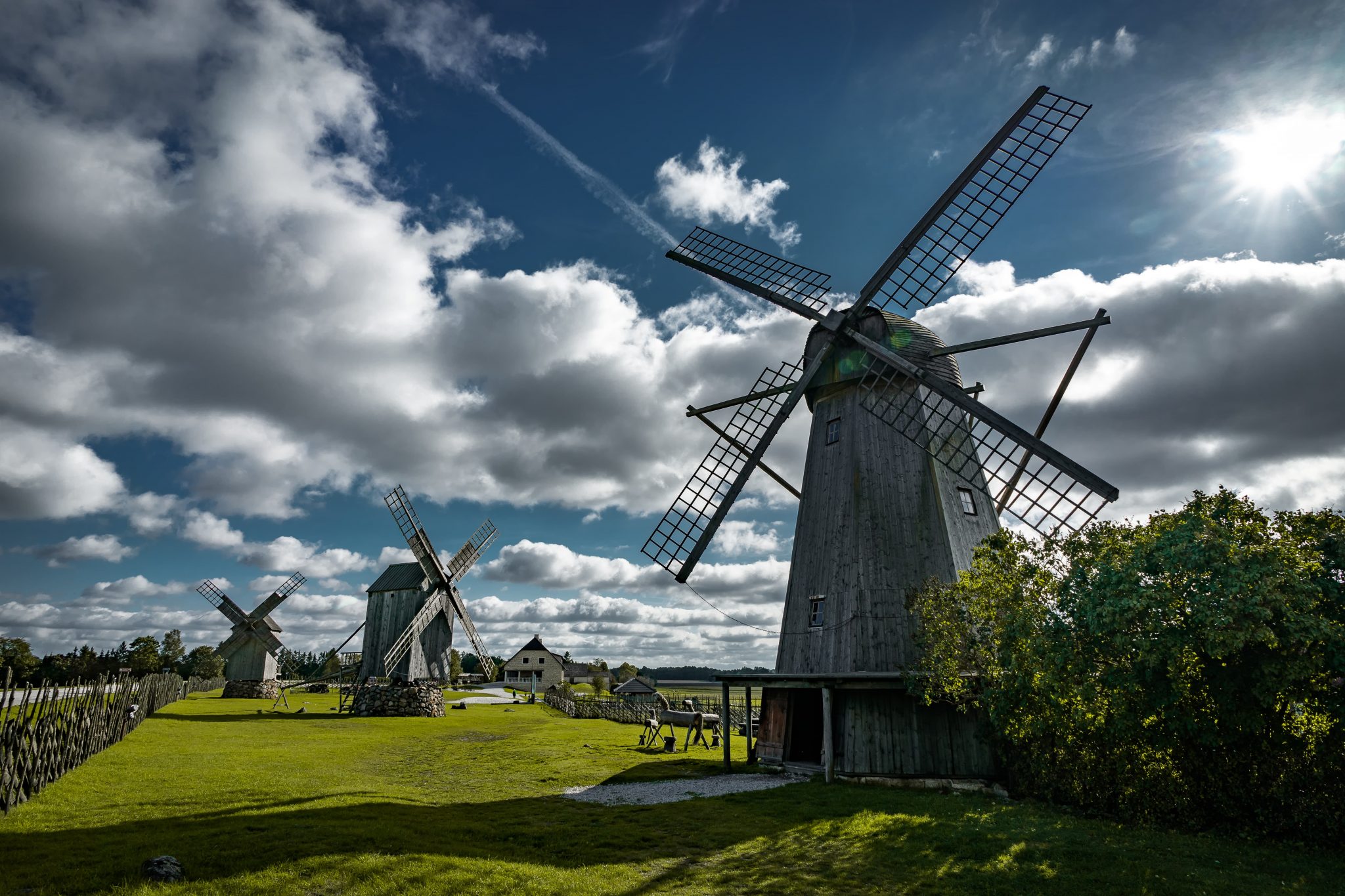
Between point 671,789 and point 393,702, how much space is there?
26975mm

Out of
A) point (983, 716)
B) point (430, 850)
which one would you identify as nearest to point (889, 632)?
point (983, 716)

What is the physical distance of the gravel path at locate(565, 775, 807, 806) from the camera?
45.2 ft

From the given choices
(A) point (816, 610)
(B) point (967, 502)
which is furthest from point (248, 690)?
(B) point (967, 502)

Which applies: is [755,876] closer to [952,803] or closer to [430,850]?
[430,850]

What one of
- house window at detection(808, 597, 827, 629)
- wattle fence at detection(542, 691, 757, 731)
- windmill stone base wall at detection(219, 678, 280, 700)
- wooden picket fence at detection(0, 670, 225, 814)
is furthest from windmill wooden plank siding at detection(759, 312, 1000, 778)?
windmill stone base wall at detection(219, 678, 280, 700)

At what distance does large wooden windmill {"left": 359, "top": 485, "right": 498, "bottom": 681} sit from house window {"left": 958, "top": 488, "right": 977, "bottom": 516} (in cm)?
3312

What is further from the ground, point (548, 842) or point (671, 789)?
point (548, 842)

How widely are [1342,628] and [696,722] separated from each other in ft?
58.4

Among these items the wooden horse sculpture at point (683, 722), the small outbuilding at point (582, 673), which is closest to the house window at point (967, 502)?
the wooden horse sculpture at point (683, 722)

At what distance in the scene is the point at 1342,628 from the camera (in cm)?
894

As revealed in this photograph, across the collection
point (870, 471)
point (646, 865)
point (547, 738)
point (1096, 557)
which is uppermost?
point (870, 471)

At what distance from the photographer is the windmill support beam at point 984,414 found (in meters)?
14.2

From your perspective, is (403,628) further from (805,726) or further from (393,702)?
(805,726)

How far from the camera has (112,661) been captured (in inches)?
2422
